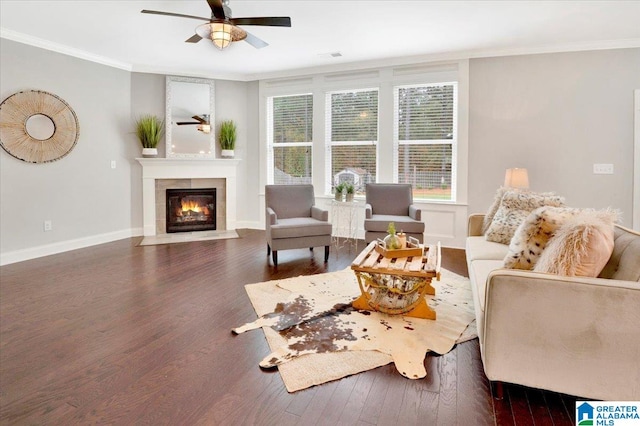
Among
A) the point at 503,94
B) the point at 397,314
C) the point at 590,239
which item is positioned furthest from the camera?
the point at 503,94

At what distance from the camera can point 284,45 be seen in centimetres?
485

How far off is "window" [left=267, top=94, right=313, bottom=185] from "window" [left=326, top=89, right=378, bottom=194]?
0.41m

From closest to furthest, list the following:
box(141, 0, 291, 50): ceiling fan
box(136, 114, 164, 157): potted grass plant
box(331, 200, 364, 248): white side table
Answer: box(141, 0, 291, 50): ceiling fan → box(331, 200, 364, 248): white side table → box(136, 114, 164, 157): potted grass plant

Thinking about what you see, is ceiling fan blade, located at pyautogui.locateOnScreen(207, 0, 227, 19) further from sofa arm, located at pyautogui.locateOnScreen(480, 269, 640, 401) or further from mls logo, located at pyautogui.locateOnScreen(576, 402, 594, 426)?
mls logo, located at pyautogui.locateOnScreen(576, 402, 594, 426)

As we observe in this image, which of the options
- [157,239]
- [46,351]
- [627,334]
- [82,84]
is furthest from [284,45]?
[627,334]

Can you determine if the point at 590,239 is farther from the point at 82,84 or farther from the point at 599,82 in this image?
the point at 82,84

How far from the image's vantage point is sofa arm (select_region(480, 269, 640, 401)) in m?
1.54

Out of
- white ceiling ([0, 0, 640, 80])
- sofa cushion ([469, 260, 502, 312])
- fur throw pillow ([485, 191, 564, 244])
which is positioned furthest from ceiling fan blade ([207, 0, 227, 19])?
fur throw pillow ([485, 191, 564, 244])

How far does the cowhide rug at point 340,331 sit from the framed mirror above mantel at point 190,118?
Answer: 145 inches

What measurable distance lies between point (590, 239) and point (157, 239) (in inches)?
222

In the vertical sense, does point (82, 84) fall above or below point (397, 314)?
above

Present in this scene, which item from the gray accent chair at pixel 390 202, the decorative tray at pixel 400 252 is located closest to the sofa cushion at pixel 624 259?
the decorative tray at pixel 400 252

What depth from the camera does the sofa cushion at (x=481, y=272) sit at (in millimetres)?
2180

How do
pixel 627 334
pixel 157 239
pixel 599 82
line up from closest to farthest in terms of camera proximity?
pixel 627 334 < pixel 599 82 < pixel 157 239
